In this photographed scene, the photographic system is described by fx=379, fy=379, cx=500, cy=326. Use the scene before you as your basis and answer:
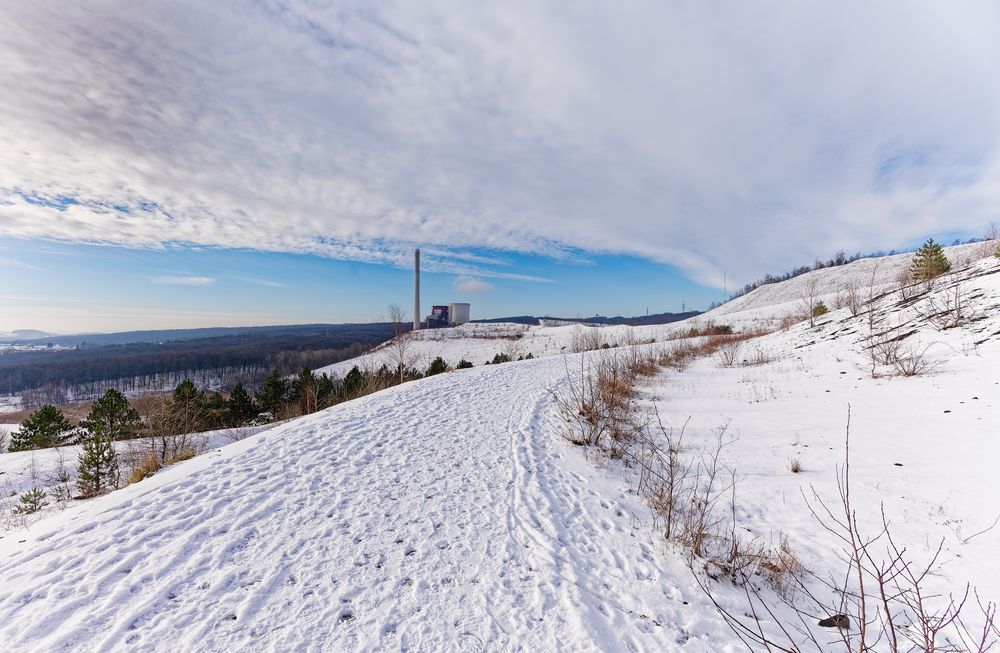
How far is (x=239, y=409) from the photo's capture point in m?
17.0

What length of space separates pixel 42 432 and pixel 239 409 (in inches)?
235

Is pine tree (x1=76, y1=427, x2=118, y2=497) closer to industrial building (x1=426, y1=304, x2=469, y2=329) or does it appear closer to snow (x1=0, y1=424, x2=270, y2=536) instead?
snow (x1=0, y1=424, x2=270, y2=536)

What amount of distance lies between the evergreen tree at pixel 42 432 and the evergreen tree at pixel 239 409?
5.01 meters

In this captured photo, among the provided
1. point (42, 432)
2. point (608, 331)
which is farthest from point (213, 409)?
point (608, 331)

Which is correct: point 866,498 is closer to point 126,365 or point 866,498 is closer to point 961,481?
point 961,481

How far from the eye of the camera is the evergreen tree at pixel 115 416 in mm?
13023

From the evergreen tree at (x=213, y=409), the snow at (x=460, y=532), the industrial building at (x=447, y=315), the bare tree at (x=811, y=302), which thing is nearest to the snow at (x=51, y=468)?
the evergreen tree at (x=213, y=409)

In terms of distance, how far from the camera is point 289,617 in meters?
2.57

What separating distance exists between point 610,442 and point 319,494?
460 cm

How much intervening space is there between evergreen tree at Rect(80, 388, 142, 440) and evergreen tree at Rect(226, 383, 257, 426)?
3.11 metres

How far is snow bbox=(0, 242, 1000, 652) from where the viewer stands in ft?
8.37

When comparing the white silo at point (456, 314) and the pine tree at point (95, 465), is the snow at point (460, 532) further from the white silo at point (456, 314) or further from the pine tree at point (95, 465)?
the white silo at point (456, 314)

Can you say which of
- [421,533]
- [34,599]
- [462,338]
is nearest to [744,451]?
[421,533]

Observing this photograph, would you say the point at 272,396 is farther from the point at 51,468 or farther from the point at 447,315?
the point at 447,315
